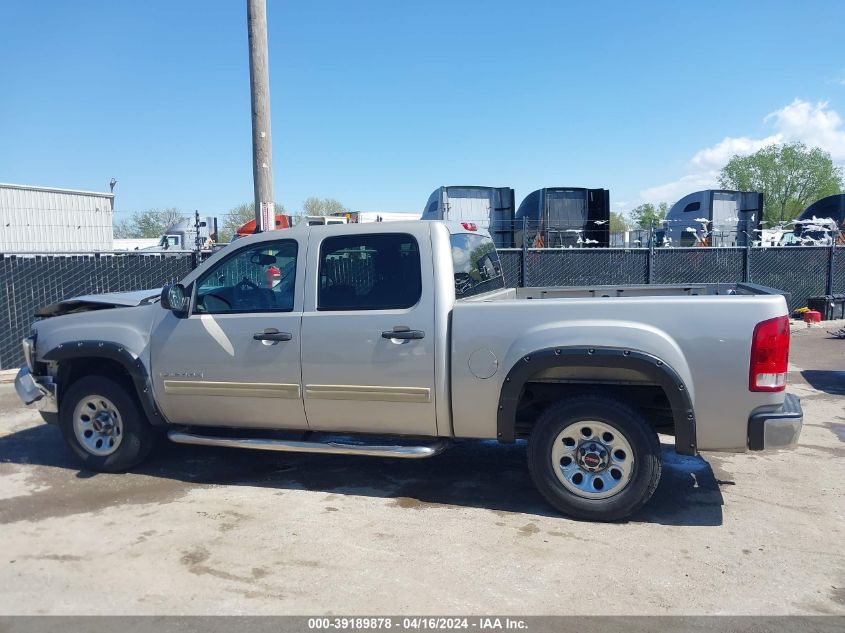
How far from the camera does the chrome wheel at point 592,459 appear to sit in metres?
4.40

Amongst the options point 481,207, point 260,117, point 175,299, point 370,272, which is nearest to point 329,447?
point 370,272

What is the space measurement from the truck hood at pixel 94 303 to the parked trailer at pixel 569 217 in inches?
537

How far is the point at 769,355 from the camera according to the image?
407 centimetres

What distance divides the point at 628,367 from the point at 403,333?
149cm

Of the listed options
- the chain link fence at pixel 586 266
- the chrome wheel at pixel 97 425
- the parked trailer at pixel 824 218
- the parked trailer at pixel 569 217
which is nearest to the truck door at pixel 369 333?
the chrome wheel at pixel 97 425

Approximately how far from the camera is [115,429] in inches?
220

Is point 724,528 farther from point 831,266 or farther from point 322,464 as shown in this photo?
point 831,266

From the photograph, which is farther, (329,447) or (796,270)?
(796,270)

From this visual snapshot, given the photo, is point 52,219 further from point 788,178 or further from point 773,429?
point 788,178

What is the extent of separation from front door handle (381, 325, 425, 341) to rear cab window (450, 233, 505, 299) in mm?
425

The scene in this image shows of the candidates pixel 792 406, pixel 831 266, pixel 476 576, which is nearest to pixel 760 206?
pixel 831 266

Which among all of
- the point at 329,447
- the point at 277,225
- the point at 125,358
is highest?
the point at 277,225

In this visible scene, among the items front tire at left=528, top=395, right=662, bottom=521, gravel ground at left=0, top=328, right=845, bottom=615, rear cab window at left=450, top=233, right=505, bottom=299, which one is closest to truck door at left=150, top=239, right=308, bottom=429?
gravel ground at left=0, top=328, right=845, bottom=615

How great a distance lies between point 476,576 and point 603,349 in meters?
1.55
